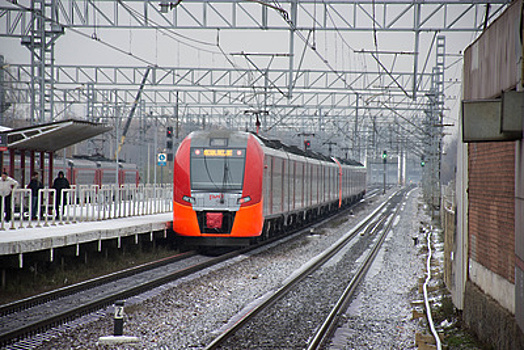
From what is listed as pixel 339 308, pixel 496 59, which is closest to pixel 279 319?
pixel 339 308

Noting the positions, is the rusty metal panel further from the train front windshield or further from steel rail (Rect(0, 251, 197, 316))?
the train front windshield

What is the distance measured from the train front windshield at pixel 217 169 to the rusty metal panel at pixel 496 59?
810 centimetres

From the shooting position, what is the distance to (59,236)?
12.5 meters

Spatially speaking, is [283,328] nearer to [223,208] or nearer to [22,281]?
[22,281]

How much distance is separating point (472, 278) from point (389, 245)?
39.4 ft

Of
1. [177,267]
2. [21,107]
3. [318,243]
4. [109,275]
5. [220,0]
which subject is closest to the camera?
[109,275]

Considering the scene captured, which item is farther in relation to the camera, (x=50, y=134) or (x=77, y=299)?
(x=50, y=134)

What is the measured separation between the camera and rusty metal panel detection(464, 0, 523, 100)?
6668mm

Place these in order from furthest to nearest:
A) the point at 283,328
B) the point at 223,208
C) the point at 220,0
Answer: the point at 220,0 < the point at 223,208 < the point at 283,328

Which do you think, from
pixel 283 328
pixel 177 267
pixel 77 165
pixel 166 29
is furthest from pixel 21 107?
pixel 283 328

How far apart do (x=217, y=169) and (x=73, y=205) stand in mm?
5688

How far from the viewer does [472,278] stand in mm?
8992

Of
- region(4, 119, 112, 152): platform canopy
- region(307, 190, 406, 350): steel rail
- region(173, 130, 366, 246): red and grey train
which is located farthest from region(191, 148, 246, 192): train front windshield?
region(307, 190, 406, 350): steel rail

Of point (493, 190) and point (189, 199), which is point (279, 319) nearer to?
point (493, 190)
